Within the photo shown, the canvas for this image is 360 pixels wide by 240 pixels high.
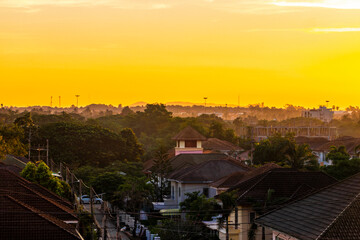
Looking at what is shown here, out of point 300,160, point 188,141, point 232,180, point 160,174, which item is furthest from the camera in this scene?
point 188,141

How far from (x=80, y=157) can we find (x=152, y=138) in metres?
42.7

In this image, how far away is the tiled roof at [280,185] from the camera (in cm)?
3850

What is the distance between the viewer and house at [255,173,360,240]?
2242 cm

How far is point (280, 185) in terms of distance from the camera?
39719 mm

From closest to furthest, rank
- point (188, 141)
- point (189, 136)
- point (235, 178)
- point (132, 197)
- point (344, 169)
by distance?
point (235, 178) < point (344, 169) < point (132, 197) < point (189, 136) < point (188, 141)

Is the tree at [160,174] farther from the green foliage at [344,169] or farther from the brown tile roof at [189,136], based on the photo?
the green foliage at [344,169]

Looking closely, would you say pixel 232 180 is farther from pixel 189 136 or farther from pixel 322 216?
pixel 189 136

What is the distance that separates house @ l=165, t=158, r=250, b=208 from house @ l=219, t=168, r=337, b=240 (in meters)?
12.1

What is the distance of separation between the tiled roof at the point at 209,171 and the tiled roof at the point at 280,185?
1353 centimetres

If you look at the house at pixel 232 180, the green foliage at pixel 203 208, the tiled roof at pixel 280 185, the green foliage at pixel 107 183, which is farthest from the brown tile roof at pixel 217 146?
the tiled roof at pixel 280 185

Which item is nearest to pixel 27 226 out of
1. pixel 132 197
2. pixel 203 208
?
pixel 203 208

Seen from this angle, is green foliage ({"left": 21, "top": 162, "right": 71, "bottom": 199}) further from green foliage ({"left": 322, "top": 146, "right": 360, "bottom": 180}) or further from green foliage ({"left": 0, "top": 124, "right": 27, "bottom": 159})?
Answer: green foliage ({"left": 0, "top": 124, "right": 27, "bottom": 159})

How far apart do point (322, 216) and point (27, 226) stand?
10253 mm

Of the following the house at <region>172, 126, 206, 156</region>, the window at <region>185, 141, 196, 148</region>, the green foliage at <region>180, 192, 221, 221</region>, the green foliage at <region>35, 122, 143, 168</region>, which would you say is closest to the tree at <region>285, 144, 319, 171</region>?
the green foliage at <region>180, 192, 221, 221</region>
